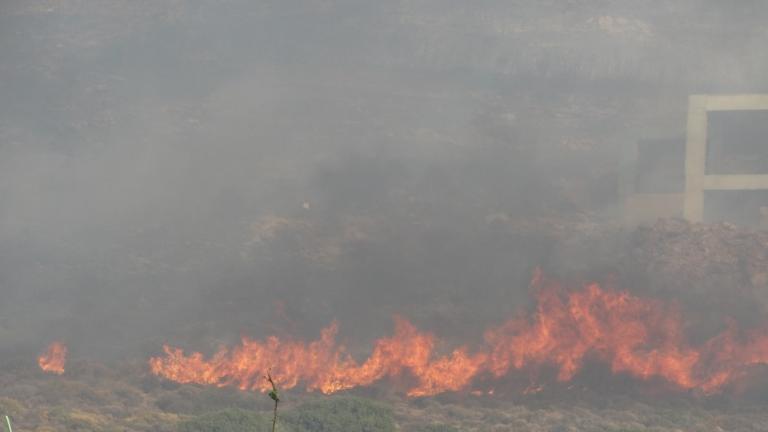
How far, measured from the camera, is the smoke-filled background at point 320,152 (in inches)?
1457

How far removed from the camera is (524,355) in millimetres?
31094

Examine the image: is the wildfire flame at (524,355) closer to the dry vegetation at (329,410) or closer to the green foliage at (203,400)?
the dry vegetation at (329,410)

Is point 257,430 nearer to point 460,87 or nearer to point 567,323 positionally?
point 567,323

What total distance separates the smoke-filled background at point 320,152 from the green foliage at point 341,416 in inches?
287

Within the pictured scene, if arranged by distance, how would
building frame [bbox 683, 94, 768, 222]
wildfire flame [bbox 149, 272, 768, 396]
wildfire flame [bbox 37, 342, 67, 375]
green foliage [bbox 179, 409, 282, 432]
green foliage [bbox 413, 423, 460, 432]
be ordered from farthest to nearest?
1. building frame [bbox 683, 94, 768, 222]
2. wildfire flame [bbox 37, 342, 67, 375]
3. wildfire flame [bbox 149, 272, 768, 396]
4. green foliage [bbox 413, 423, 460, 432]
5. green foliage [bbox 179, 409, 282, 432]

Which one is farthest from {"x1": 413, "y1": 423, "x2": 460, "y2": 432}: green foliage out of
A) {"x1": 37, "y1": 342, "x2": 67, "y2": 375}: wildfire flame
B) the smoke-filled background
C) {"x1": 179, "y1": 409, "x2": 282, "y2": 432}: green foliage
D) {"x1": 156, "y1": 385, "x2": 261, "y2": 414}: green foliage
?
{"x1": 37, "y1": 342, "x2": 67, "y2": 375}: wildfire flame

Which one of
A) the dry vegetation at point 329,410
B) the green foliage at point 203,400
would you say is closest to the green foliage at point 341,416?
the dry vegetation at point 329,410

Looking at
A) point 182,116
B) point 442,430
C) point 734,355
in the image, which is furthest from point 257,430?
point 182,116

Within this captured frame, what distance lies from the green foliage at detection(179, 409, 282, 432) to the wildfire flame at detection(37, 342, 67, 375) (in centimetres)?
849

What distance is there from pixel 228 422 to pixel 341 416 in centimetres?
321

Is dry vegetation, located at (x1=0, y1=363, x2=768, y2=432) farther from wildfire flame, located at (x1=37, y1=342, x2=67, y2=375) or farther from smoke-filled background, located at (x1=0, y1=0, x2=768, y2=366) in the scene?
smoke-filled background, located at (x1=0, y1=0, x2=768, y2=366)

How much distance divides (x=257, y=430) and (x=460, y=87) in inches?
1200

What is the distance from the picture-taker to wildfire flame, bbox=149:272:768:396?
98.6 ft

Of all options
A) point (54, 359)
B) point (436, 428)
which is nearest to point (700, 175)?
point (436, 428)
